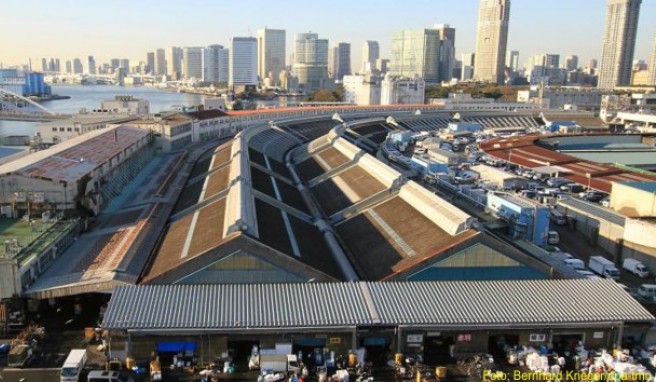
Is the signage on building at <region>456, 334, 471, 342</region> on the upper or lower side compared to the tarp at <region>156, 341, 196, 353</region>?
upper

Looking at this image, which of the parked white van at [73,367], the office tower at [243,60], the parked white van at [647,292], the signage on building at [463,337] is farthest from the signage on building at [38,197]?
the office tower at [243,60]

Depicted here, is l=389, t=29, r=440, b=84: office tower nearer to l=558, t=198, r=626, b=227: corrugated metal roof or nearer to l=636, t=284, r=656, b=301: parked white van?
l=558, t=198, r=626, b=227: corrugated metal roof

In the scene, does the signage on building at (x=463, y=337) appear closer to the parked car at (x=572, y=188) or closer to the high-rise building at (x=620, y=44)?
the parked car at (x=572, y=188)

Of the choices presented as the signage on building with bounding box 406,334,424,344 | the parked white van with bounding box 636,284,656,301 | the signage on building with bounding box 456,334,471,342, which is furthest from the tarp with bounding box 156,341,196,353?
the parked white van with bounding box 636,284,656,301

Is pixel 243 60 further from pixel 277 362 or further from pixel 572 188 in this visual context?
pixel 277 362

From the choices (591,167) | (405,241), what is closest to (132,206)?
(405,241)

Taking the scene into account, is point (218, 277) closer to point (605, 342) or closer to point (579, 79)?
point (605, 342)

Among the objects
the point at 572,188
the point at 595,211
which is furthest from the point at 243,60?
the point at 595,211
